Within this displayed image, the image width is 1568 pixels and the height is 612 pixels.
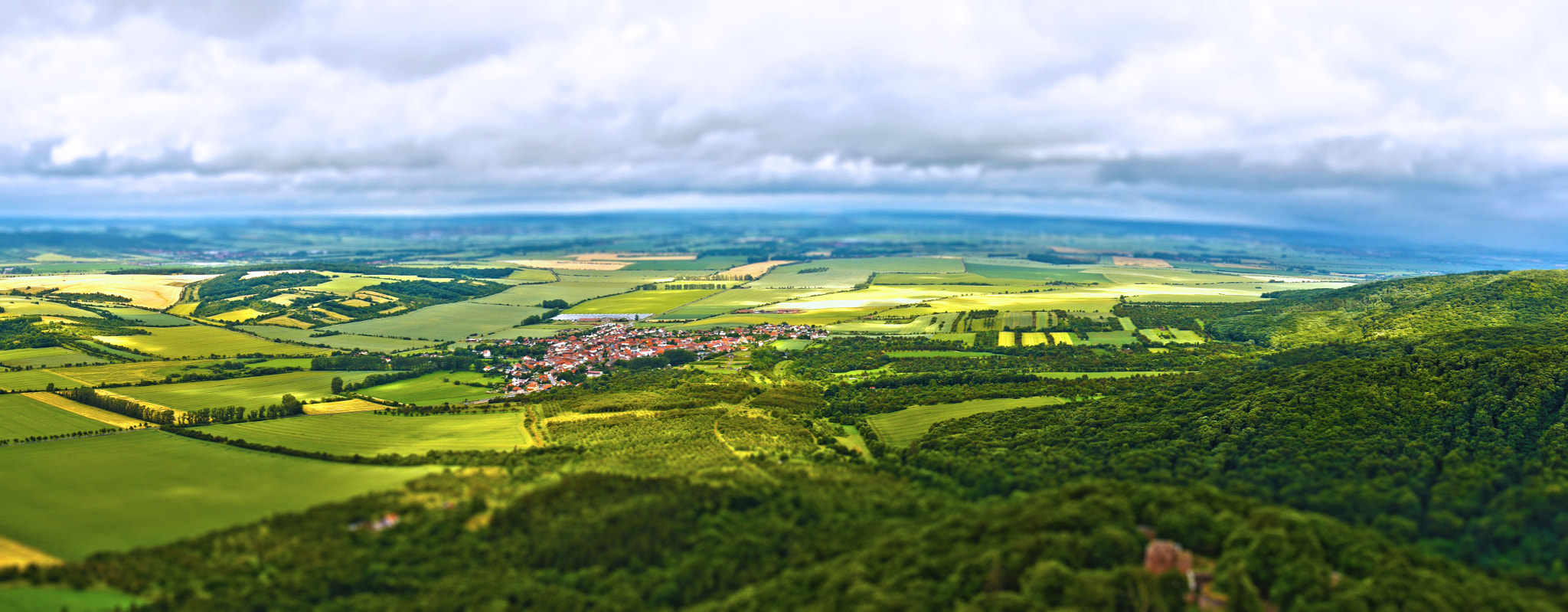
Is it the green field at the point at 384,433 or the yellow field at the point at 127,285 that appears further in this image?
the yellow field at the point at 127,285

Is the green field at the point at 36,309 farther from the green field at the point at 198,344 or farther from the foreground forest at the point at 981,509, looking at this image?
the foreground forest at the point at 981,509

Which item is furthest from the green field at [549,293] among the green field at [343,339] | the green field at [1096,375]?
the green field at [1096,375]

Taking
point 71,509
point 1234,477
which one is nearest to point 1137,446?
point 1234,477

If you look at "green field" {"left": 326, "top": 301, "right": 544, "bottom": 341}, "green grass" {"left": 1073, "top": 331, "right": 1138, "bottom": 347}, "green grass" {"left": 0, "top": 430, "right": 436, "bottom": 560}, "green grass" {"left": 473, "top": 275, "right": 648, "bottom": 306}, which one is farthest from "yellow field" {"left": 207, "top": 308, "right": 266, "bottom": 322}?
"green grass" {"left": 1073, "top": 331, "right": 1138, "bottom": 347}

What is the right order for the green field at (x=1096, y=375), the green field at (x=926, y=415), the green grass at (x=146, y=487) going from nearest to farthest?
the green grass at (x=146, y=487), the green field at (x=926, y=415), the green field at (x=1096, y=375)

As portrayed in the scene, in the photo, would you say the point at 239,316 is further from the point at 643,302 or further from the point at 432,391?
the point at 432,391

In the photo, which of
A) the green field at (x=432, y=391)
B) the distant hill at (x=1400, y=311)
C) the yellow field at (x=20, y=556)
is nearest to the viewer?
the yellow field at (x=20, y=556)
